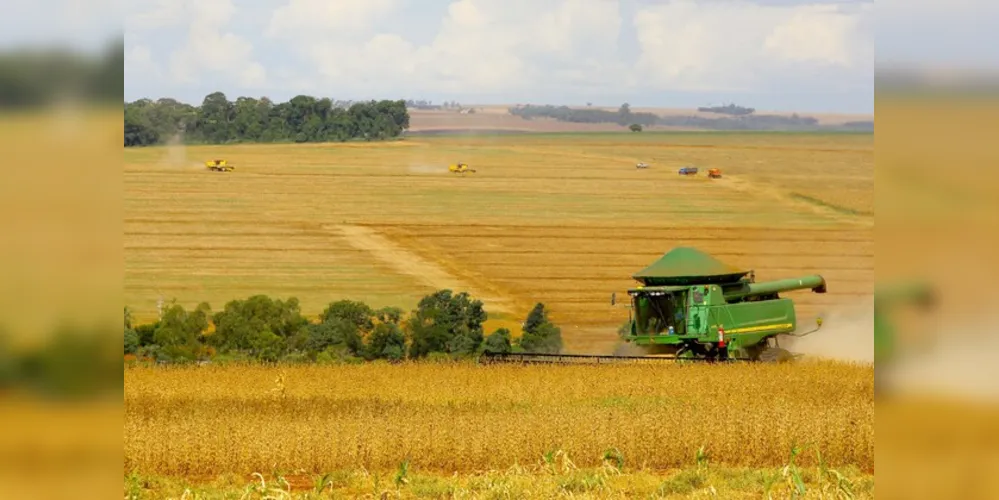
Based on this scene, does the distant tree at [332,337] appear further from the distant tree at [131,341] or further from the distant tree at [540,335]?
the distant tree at [540,335]

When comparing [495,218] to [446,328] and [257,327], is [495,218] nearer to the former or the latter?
[446,328]

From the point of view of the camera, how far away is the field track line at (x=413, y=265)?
4519cm

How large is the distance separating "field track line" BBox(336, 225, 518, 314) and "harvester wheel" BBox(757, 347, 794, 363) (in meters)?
18.4

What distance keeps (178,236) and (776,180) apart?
25.2 m

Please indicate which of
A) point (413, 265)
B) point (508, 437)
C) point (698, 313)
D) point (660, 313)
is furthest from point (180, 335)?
point (413, 265)

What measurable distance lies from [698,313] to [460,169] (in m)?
34.7

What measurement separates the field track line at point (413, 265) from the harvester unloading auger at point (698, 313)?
19.0 meters

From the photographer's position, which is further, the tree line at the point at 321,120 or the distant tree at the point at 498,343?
the tree line at the point at 321,120

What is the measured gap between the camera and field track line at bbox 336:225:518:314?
45.2 meters

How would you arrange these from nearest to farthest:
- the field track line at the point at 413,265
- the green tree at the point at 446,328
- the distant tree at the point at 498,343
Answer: the distant tree at the point at 498,343 < the green tree at the point at 446,328 < the field track line at the point at 413,265

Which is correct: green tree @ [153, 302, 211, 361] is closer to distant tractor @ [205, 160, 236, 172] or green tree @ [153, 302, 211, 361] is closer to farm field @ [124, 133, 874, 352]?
farm field @ [124, 133, 874, 352]

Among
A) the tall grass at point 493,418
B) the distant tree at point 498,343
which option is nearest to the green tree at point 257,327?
the distant tree at point 498,343

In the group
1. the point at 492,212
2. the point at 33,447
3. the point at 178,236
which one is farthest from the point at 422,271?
the point at 33,447

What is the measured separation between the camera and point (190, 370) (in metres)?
23.4
